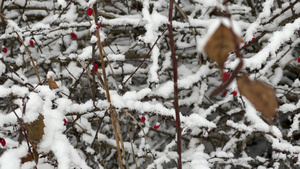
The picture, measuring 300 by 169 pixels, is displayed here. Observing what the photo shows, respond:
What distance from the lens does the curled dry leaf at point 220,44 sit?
0.79 feet

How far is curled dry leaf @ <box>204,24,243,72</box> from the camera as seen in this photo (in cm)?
24

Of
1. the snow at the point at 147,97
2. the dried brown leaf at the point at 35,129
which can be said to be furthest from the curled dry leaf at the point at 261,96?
the dried brown leaf at the point at 35,129

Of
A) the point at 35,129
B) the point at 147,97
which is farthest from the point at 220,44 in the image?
the point at 147,97

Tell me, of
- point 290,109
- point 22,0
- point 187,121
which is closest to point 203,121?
point 187,121

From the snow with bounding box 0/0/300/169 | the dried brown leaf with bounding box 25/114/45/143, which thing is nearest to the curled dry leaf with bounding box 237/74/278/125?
the snow with bounding box 0/0/300/169

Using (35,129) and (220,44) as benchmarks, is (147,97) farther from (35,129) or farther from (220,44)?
(220,44)

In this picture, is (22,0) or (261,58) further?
(22,0)

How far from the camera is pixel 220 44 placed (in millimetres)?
245

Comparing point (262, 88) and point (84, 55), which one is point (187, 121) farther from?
point (262, 88)

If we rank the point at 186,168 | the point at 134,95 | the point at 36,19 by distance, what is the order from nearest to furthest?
the point at 134,95 < the point at 186,168 < the point at 36,19

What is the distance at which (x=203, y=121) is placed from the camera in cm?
133

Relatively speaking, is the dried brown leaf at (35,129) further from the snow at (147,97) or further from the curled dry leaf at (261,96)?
the curled dry leaf at (261,96)

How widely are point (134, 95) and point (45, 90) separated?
48cm

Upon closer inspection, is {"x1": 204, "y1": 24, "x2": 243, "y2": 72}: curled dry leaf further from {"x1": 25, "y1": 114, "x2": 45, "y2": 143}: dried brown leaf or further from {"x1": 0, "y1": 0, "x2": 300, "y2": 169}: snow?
{"x1": 25, "y1": 114, "x2": 45, "y2": 143}: dried brown leaf
